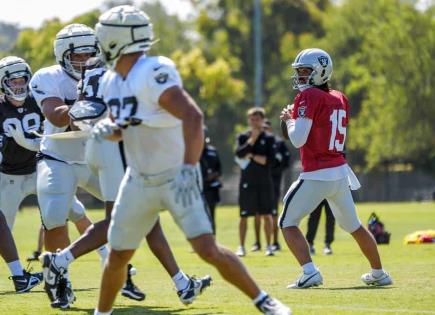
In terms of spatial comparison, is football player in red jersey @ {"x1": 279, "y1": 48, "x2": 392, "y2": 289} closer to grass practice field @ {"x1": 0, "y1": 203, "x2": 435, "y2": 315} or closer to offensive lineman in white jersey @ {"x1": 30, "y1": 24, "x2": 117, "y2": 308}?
grass practice field @ {"x1": 0, "y1": 203, "x2": 435, "y2": 315}

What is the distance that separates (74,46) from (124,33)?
2.04 metres

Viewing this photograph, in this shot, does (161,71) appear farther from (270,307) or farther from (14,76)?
(14,76)

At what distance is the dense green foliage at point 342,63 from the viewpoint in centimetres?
5178

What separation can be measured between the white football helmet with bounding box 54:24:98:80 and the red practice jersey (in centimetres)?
195

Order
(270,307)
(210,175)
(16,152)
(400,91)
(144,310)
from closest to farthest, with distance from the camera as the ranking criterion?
(270,307), (144,310), (16,152), (210,175), (400,91)

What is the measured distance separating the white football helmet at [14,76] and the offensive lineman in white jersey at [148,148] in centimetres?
301

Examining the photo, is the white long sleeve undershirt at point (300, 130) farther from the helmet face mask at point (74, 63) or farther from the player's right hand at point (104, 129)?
the player's right hand at point (104, 129)

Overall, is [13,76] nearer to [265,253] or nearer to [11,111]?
[11,111]

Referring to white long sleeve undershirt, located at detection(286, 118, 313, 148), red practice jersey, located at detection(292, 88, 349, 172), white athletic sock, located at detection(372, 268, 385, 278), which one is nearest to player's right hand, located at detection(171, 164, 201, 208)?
white long sleeve undershirt, located at detection(286, 118, 313, 148)

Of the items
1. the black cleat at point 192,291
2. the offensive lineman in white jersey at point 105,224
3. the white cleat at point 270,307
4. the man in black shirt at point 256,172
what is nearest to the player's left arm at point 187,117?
the white cleat at point 270,307

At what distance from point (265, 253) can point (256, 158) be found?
149cm

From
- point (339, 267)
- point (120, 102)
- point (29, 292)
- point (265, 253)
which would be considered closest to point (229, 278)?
point (120, 102)

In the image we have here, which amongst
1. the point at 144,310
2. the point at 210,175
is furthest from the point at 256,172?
the point at 144,310

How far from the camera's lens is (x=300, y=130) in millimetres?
10031
